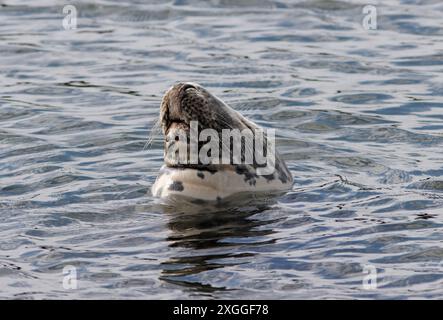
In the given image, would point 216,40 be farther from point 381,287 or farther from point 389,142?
point 381,287

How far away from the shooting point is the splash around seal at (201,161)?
9.49 metres

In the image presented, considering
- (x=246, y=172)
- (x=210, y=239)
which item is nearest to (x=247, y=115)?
(x=246, y=172)

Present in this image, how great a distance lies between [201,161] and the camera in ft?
31.6

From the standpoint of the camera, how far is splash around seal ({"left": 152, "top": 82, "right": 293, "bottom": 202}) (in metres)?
9.49

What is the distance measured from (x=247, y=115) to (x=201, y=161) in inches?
126

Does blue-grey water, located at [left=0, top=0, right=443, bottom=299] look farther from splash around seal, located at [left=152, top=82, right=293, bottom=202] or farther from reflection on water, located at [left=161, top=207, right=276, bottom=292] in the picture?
splash around seal, located at [left=152, top=82, right=293, bottom=202]

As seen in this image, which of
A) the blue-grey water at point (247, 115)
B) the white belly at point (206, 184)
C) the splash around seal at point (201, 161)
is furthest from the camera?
the white belly at point (206, 184)

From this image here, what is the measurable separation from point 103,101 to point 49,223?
4020 millimetres

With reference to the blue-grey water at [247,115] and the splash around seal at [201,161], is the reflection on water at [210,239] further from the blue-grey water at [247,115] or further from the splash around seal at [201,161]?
the splash around seal at [201,161]

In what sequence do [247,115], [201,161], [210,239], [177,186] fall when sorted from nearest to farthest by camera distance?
[210,239] < [201,161] < [177,186] < [247,115]

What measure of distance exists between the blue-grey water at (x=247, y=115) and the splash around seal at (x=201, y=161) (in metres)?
0.20

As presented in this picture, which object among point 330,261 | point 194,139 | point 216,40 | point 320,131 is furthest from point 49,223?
point 216,40

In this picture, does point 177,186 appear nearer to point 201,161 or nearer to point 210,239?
point 201,161

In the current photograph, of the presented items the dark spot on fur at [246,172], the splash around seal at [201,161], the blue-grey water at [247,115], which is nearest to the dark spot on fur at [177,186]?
the splash around seal at [201,161]
